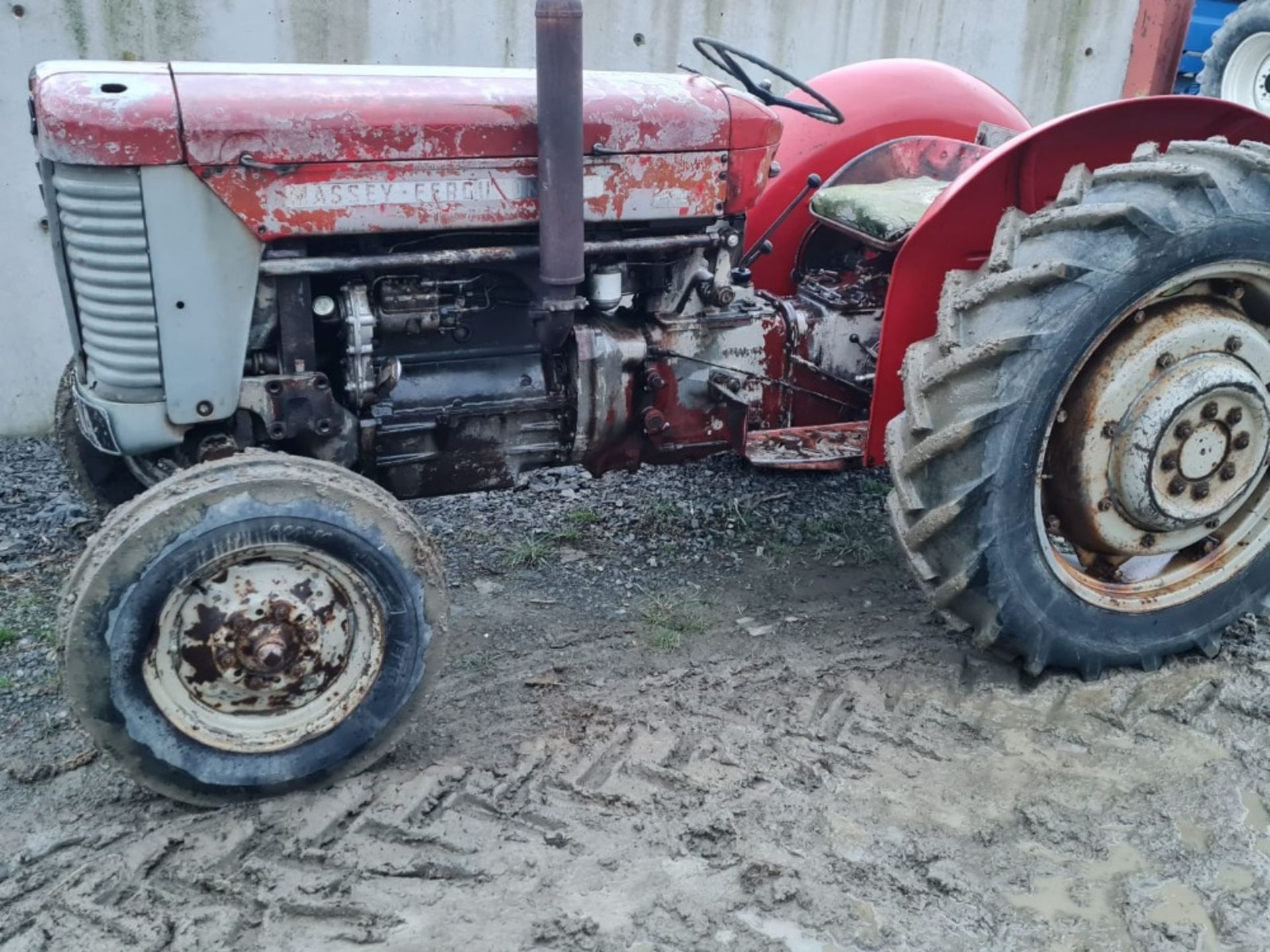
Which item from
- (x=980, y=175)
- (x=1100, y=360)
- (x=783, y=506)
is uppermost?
(x=980, y=175)

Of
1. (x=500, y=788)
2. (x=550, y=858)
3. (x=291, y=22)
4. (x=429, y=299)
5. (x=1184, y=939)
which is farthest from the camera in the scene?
(x=291, y=22)

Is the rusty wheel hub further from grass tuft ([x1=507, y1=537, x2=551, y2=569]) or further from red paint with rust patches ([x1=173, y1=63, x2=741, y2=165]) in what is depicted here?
grass tuft ([x1=507, y1=537, x2=551, y2=569])

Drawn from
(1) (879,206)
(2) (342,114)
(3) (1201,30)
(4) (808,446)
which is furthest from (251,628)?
(3) (1201,30)

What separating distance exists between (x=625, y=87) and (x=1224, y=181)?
1463 mm

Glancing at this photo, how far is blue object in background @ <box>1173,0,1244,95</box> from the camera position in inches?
287

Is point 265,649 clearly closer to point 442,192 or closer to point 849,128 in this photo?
point 442,192

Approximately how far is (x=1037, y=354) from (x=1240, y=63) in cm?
509

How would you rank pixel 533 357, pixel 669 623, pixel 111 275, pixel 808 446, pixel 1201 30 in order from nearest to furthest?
1. pixel 111 275
2. pixel 533 357
3. pixel 808 446
4. pixel 669 623
5. pixel 1201 30

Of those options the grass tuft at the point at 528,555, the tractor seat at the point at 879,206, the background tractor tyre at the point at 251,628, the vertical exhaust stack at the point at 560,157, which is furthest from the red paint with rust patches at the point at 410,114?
the grass tuft at the point at 528,555

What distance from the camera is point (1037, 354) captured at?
2613mm

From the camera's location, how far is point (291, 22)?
4.83m

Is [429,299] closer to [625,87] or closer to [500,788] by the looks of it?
[625,87]

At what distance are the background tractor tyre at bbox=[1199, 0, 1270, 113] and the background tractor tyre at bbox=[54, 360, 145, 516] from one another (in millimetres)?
6044

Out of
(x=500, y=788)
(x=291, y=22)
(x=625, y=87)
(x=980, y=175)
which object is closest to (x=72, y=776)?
(x=500, y=788)
